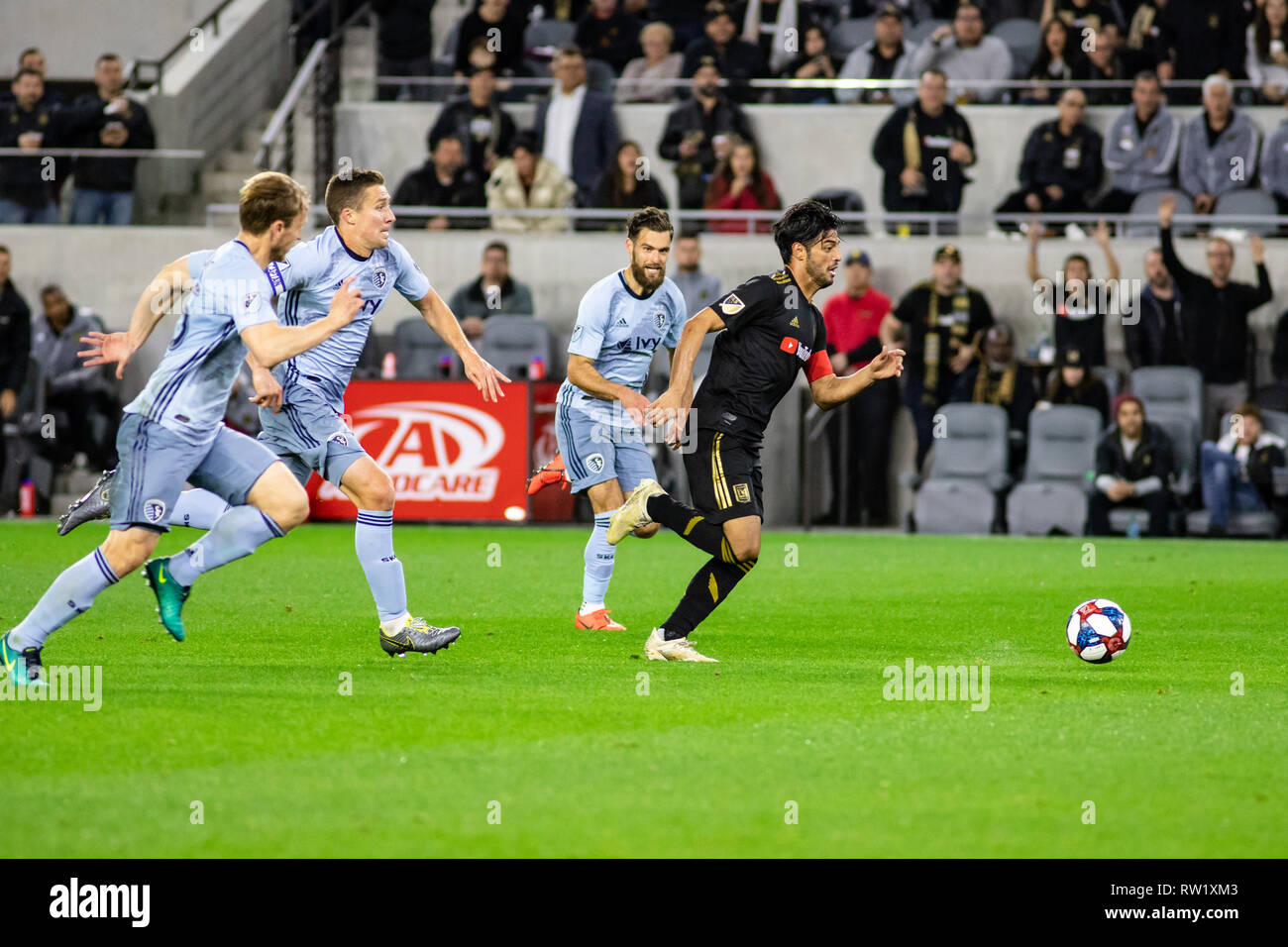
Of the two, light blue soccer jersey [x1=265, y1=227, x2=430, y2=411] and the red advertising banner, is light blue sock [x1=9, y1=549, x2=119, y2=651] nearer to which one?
light blue soccer jersey [x1=265, y1=227, x2=430, y2=411]

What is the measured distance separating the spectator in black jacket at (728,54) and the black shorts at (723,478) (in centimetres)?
1284

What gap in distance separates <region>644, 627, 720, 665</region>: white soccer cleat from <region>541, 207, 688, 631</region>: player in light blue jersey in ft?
3.26

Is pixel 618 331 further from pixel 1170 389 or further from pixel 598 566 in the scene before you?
pixel 1170 389

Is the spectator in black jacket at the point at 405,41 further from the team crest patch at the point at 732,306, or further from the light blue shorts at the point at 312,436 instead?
the team crest patch at the point at 732,306

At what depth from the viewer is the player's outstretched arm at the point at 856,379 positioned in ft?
27.6

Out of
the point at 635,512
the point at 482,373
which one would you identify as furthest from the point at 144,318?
the point at 635,512

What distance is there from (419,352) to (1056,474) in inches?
268

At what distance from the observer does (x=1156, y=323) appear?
18031mm

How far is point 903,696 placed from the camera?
768 cm

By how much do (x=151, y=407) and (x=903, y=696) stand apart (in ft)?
11.3

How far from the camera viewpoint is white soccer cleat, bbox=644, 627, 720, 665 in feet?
28.2

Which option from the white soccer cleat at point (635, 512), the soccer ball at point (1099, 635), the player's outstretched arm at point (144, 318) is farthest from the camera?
the white soccer cleat at point (635, 512)

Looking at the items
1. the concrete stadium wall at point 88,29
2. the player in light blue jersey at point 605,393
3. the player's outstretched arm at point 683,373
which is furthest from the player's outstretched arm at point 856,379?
the concrete stadium wall at point 88,29
